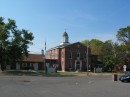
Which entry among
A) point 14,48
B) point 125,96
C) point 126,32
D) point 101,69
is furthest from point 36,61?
point 125,96

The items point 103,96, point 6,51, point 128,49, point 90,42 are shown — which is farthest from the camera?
point 90,42

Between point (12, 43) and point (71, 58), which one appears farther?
point (71, 58)

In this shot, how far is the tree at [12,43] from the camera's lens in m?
68.3

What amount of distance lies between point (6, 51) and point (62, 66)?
26458 mm

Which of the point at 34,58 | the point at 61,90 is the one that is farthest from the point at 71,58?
the point at 61,90

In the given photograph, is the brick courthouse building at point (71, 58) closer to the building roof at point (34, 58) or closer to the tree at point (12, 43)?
the building roof at point (34, 58)

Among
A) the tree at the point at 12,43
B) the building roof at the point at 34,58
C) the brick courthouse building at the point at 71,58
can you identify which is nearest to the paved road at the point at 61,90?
the tree at the point at 12,43

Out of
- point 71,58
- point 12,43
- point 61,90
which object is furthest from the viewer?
point 71,58

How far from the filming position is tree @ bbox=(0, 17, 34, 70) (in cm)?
6831

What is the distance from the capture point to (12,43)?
6969cm

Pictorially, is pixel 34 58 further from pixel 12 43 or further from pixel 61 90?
pixel 61 90

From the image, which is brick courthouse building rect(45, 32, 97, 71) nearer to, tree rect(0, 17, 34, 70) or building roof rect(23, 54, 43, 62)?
building roof rect(23, 54, 43, 62)

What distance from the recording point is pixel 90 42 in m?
136

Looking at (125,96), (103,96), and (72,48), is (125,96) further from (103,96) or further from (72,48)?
(72,48)
